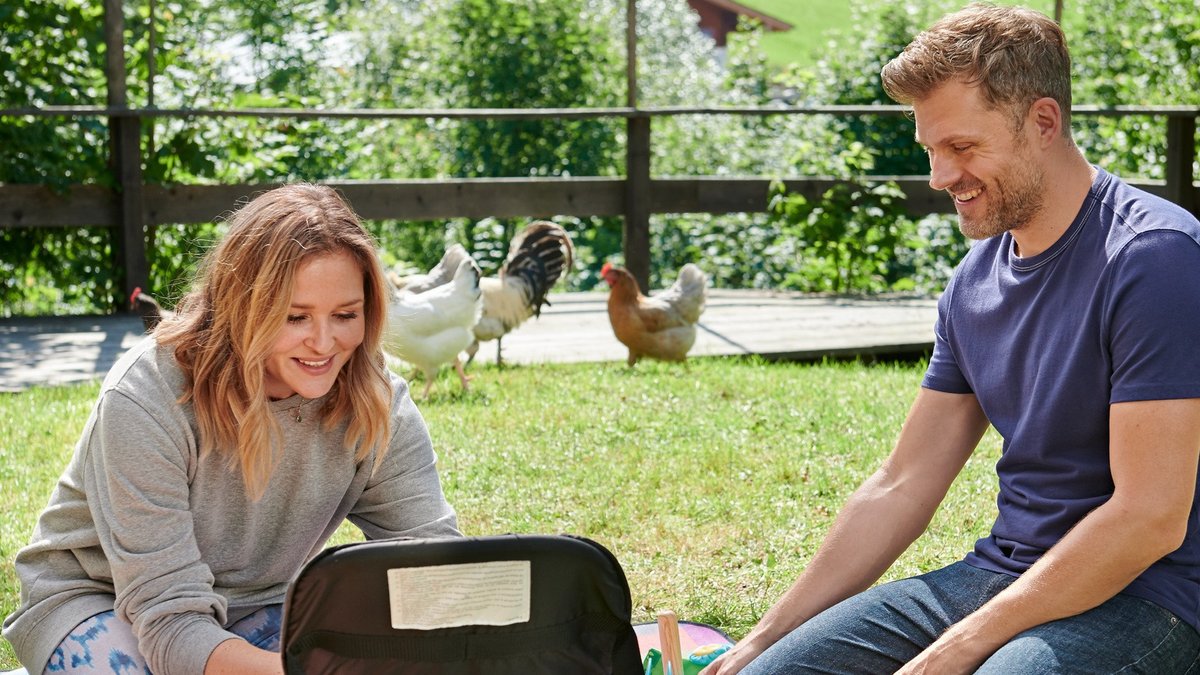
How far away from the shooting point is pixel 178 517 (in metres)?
2.25

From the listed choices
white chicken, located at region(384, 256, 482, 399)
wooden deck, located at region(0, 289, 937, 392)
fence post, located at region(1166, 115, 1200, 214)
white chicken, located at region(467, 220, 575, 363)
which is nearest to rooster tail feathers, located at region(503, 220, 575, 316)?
white chicken, located at region(467, 220, 575, 363)

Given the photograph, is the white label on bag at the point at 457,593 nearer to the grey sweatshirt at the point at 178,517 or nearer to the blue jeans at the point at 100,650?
the grey sweatshirt at the point at 178,517

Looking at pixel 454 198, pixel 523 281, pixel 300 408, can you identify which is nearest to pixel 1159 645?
pixel 300 408

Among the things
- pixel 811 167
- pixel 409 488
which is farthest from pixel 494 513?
pixel 811 167

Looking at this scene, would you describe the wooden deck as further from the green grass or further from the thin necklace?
the thin necklace

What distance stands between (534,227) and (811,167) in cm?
389

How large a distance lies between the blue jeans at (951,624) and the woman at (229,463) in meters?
0.72

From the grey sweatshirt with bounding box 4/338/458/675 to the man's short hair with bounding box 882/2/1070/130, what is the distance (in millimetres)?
1116

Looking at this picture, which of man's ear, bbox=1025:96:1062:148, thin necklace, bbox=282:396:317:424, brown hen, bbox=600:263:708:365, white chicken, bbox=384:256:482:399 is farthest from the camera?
brown hen, bbox=600:263:708:365

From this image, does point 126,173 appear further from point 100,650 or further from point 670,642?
point 670,642

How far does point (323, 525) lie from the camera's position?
2.51 m

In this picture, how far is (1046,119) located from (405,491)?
1.27 metres

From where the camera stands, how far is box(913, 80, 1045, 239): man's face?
214 cm

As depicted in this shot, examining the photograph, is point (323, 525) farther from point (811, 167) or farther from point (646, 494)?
point (811, 167)
